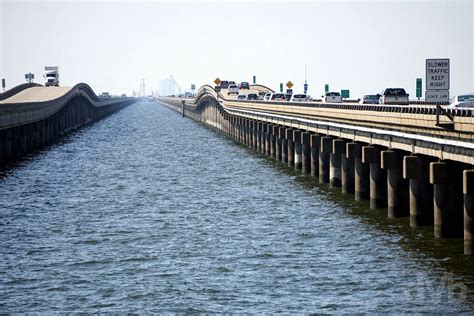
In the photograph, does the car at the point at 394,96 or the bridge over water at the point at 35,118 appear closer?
the car at the point at 394,96

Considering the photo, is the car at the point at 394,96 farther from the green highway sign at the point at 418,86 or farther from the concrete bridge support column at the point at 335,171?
the concrete bridge support column at the point at 335,171

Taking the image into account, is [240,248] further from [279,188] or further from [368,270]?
[279,188]

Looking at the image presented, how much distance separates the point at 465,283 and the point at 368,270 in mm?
3150

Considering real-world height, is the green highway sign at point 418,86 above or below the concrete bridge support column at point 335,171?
above

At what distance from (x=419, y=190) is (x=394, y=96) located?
36.5m

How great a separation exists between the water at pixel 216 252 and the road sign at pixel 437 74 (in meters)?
5.13

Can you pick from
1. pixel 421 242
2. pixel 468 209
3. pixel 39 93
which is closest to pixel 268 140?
pixel 421 242

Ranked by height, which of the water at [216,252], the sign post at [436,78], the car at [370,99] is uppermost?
the sign post at [436,78]

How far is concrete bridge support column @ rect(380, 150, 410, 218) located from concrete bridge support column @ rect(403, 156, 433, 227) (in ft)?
6.94

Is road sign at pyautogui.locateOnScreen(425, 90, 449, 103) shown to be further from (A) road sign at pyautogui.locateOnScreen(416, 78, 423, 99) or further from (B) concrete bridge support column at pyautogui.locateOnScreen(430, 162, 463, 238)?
(A) road sign at pyautogui.locateOnScreen(416, 78, 423, 99)

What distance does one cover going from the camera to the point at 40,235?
34375 millimetres

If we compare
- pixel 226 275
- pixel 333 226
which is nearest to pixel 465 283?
pixel 226 275

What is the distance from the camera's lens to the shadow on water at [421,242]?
2614 centimetres

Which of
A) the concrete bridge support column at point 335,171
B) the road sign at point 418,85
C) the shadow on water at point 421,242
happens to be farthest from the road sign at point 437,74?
the road sign at point 418,85
